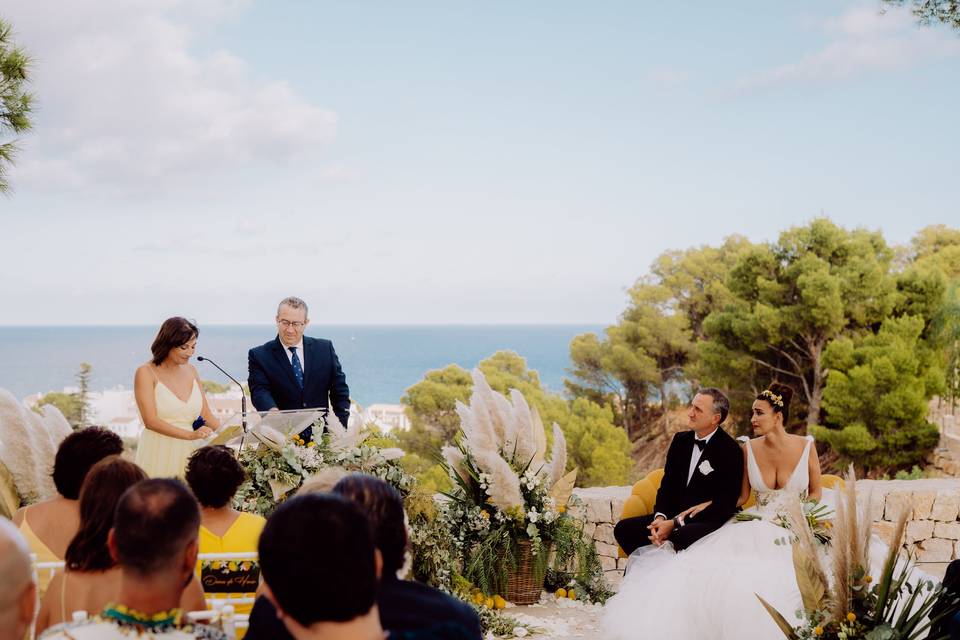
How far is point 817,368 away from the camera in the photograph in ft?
79.6

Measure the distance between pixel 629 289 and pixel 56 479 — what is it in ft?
114

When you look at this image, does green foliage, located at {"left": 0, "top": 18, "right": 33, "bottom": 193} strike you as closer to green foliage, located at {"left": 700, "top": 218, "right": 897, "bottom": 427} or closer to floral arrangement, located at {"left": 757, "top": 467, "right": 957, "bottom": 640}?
floral arrangement, located at {"left": 757, "top": 467, "right": 957, "bottom": 640}

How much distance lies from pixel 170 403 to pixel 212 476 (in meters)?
1.99

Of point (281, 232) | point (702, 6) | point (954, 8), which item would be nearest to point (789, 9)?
point (702, 6)

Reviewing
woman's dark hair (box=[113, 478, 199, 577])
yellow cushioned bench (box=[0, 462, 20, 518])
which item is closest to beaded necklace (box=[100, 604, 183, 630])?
woman's dark hair (box=[113, 478, 199, 577])

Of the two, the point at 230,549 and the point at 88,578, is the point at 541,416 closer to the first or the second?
the point at 230,549

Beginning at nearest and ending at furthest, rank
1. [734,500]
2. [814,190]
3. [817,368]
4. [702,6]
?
1. [734,500]
2. [817,368]
3. [702,6]
4. [814,190]

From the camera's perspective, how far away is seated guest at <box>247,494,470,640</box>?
4.30 feet

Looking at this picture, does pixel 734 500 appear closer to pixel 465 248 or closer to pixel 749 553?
pixel 749 553

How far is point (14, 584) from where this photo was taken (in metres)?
1.54

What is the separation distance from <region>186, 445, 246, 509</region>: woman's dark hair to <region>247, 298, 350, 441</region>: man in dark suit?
7.77 ft

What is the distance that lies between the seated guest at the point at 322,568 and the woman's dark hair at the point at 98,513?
826 millimetres

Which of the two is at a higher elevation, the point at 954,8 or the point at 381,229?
the point at 381,229

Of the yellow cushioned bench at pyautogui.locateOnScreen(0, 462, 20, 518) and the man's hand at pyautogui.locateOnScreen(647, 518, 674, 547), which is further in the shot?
the man's hand at pyautogui.locateOnScreen(647, 518, 674, 547)
